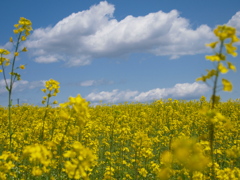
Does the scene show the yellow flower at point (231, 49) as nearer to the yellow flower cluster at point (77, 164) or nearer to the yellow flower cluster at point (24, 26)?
the yellow flower cluster at point (77, 164)

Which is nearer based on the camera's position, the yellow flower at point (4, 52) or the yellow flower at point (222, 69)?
the yellow flower at point (222, 69)

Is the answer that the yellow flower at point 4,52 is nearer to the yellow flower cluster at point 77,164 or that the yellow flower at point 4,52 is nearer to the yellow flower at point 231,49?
the yellow flower cluster at point 77,164

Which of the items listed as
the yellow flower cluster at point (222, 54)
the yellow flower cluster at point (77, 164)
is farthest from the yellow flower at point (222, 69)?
the yellow flower cluster at point (77, 164)

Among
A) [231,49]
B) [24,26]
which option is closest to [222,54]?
[231,49]

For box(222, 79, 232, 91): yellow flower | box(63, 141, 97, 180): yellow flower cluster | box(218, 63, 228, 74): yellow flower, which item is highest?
box(218, 63, 228, 74): yellow flower

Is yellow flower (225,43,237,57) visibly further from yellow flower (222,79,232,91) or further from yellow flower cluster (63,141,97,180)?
yellow flower cluster (63,141,97,180)

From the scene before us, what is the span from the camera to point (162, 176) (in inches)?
78.2

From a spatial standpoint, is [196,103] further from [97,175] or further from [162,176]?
[162,176]

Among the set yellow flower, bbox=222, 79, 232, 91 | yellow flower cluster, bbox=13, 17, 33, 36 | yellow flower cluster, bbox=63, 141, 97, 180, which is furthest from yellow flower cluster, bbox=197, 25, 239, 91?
yellow flower cluster, bbox=13, 17, 33, 36

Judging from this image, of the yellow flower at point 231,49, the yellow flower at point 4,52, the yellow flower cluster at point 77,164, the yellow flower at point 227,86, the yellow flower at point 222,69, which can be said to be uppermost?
the yellow flower at point 4,52

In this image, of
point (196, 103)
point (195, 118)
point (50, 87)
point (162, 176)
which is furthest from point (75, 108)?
point (196, 103)

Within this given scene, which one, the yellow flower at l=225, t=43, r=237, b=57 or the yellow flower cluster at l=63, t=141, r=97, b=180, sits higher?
the yellow flower at l=225, t=43, r=237, b=57

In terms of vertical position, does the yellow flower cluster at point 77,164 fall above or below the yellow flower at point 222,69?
below

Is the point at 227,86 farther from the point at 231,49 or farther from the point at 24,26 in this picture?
the point at 24,26
